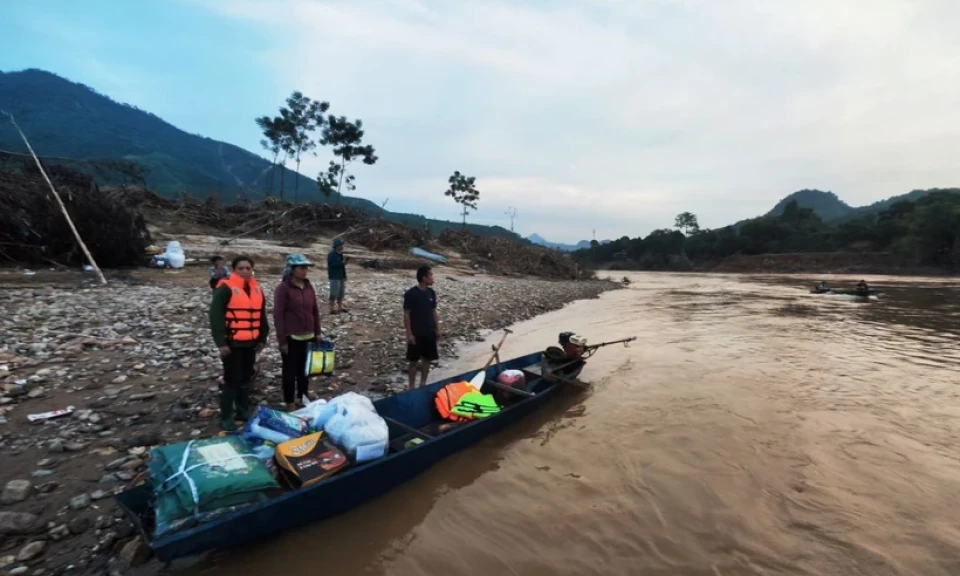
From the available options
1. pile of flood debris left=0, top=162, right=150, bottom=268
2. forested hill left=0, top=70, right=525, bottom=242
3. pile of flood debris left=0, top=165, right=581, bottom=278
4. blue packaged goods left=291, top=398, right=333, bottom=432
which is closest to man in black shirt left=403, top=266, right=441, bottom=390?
blue packaged goods left=291, top=398, right=333, bottom=432

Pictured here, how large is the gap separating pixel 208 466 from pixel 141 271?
13986mm

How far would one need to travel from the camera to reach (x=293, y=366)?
578 cm

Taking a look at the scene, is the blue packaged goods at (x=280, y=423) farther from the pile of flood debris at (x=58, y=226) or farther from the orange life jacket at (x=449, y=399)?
the pile of flood debris at (x=58, y=226)

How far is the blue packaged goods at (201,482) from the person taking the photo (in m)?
3.22

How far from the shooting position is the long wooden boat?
3.18 meters

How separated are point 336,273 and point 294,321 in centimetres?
607

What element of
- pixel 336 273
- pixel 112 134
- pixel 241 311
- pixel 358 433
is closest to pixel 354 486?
pixel 358 433

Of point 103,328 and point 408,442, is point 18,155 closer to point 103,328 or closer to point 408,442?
point 103,328

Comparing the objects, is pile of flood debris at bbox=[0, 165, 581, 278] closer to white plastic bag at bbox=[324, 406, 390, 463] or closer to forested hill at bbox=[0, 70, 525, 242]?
white plastic bag at bbox=[324, 406, 390, 463]

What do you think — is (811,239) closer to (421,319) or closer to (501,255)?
(501,255)

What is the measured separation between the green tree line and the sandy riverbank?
68.5m

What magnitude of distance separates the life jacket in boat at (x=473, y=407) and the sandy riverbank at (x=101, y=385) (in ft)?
5.80

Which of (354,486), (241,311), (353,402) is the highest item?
(241,311)

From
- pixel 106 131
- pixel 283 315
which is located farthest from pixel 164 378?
pixel 106 131
